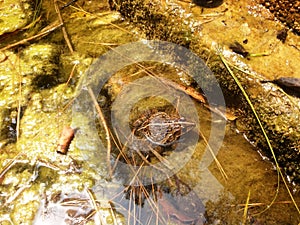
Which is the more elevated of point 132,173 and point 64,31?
point 64,31

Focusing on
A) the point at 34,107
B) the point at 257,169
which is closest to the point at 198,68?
the point at 257,169

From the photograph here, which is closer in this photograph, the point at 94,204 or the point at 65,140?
the point at 94,204

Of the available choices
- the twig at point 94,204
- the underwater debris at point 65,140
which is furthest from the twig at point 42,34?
the twig at point 94,204

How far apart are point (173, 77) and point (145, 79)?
15 centimetres

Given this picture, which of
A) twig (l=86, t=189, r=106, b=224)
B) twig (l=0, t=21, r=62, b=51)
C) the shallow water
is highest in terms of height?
twig (l=0, t=21, r=62, b=51)

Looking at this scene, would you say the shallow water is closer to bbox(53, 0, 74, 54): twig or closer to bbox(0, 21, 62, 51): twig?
bbox(53, 0, 74, 54): twig

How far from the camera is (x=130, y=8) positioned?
2049 millimetres

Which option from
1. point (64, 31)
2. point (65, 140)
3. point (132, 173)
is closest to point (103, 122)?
point (65, 140)

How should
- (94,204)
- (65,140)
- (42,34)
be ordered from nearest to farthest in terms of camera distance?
(94,204) → (65,140) → (42,34)

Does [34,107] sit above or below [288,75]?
below

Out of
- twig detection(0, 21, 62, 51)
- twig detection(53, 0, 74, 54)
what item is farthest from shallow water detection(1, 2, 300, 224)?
twig detection(0, 21, 62, 51)

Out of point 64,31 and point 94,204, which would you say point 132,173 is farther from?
point 64,31

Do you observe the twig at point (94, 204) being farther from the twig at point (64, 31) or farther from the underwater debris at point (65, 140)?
the twig at point (64, 31)

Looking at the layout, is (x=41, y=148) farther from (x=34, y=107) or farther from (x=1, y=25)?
(x=1, y=25)
